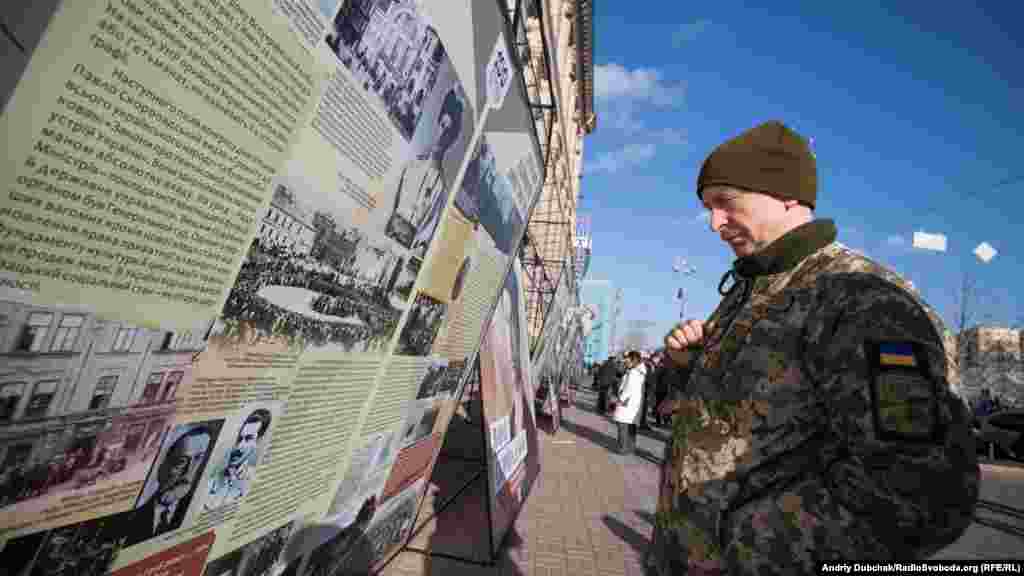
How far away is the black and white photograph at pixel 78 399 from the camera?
0.79 metres

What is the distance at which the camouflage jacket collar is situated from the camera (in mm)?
1449

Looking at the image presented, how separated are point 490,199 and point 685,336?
4.79ft

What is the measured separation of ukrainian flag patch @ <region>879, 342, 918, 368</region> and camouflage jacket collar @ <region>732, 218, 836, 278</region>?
0.45 m

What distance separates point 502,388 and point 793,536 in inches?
117

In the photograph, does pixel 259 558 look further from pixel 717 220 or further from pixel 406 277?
pixel 717 220

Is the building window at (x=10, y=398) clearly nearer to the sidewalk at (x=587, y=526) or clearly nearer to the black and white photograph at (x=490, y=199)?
the black and white photograph at (x=490, y=199)

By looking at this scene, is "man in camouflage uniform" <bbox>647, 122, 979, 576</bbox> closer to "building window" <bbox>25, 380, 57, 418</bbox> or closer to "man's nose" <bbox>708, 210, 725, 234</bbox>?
"man's nose" <bbox>708, 210, 725, 234</bbox>

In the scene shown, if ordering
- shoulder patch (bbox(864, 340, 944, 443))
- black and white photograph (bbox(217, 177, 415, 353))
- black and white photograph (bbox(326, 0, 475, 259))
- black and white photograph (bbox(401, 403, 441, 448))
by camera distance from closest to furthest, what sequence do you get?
1. shoulder patch (bbox(864, 340, 944, 443))
2. black and white photograph (bbox(217, 177, 415, 353))
3. black and white photograph (bbox(326, 0, 475, 259))
4. black and white photograph (bbox(401, 403, 441, 448))

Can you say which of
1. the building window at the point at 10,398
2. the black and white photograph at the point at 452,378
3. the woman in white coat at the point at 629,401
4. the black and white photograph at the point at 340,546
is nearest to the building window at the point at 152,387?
the building window at the point at 10,398

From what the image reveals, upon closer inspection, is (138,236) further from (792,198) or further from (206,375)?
(792,198)

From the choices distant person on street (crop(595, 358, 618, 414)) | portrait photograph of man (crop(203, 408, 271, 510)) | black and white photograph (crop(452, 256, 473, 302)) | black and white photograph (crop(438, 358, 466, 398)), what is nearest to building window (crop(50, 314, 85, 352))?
portrait photograph of man (crop(203, 408, 271, 510))

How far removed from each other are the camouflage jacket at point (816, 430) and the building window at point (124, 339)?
1.32 meters

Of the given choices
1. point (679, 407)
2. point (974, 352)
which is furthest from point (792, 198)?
point (974, 352)

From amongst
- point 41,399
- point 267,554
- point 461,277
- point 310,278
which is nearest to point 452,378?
point 461,277
